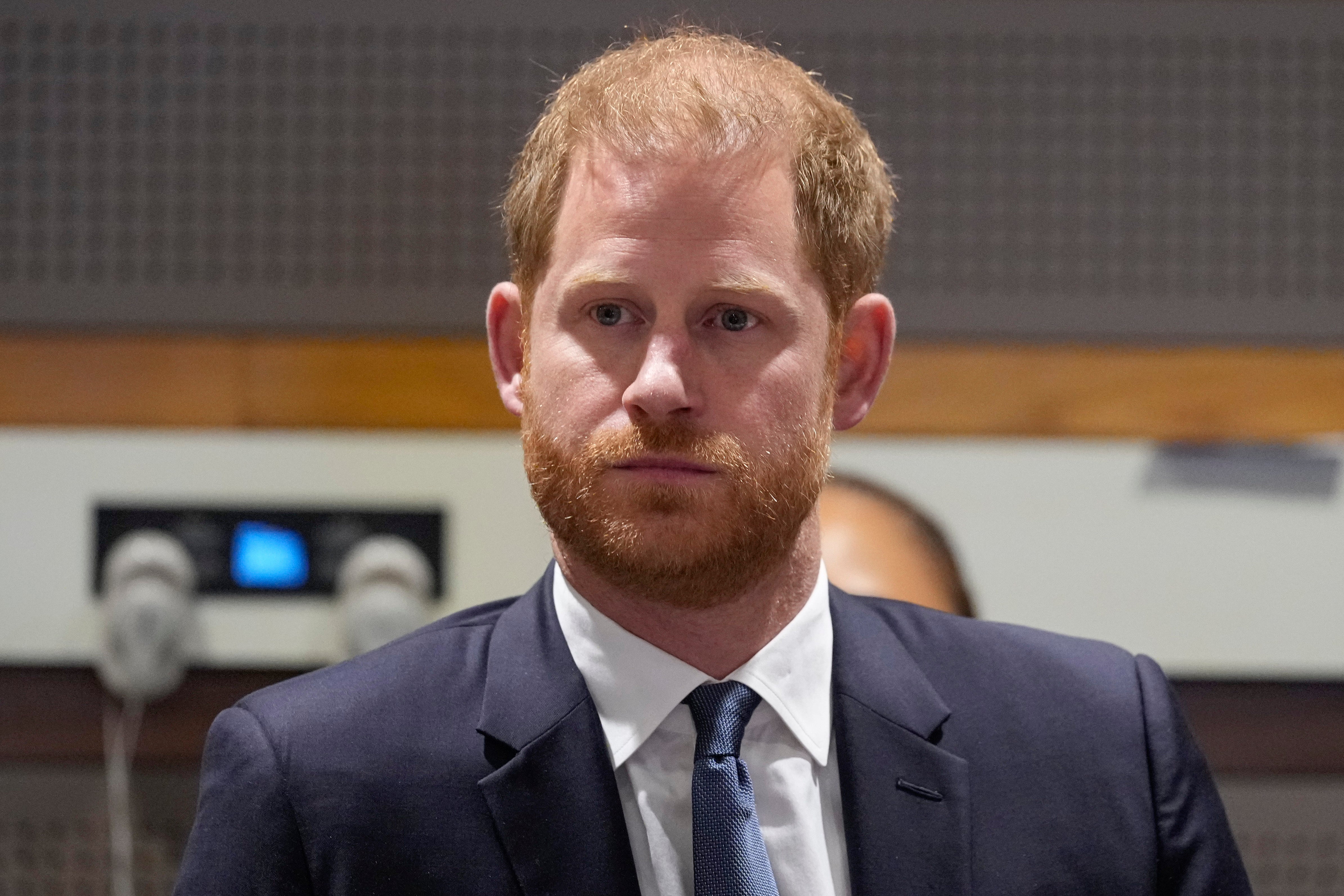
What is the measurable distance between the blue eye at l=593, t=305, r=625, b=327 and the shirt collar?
212mm

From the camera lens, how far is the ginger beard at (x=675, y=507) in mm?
797

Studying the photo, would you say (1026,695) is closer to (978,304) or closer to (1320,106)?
(978,304)

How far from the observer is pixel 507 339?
3.13 ft

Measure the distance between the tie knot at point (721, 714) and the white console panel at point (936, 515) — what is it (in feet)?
1.88

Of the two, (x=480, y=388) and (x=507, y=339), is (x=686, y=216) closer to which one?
(x=507, y=339)

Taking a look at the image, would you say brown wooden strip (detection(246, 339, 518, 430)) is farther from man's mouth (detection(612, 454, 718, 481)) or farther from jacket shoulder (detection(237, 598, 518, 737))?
man's mouth (detection(612, 454, 718, 481))

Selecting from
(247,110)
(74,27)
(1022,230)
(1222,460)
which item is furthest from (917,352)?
(74,27)

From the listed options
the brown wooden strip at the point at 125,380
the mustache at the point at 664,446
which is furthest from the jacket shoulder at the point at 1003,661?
the brown wooden strip at the point at 125,380

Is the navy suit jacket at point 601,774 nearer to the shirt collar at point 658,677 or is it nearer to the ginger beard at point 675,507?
the shirt collar at point 658,677

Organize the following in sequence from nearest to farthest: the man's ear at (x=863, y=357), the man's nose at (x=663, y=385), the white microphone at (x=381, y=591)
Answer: the man's nose at (x=663, y=385) < the man's ear at (x=863, y=357) < the white microphone at (x=381, y=591)

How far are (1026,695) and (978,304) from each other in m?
0.61

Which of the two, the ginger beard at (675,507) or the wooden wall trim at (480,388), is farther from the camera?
the wooden wall trim at (480,388)

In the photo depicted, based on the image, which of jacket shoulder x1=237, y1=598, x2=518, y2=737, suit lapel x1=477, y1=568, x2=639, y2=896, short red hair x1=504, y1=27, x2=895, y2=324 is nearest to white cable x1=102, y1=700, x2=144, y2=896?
jacket shoulder x1=237, y1=598, x2=518, y2=737

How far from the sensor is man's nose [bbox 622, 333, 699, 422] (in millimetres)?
783
